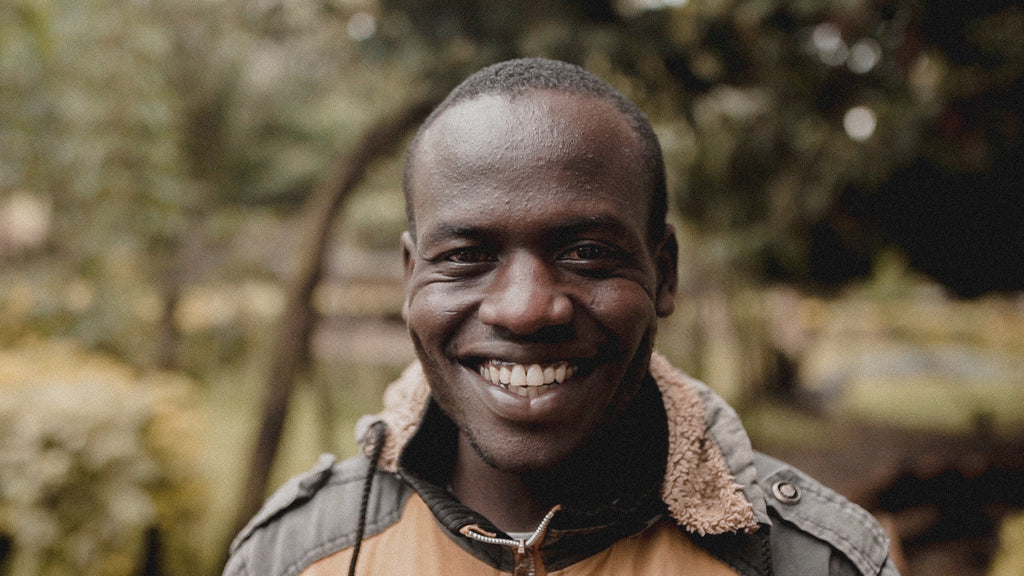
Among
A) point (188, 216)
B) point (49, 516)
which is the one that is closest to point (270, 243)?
point (188, 216)

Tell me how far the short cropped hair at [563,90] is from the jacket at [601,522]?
463 mm

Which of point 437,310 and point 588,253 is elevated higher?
point 588,253

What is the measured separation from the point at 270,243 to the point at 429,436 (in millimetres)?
8173

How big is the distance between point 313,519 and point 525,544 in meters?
0.59

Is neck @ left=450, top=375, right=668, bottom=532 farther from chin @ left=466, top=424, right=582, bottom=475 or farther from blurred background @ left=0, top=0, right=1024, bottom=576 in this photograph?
blurred background @ left=0, top=0, right=1024, bottom=576

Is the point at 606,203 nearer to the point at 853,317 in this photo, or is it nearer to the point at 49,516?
the point at 49,516

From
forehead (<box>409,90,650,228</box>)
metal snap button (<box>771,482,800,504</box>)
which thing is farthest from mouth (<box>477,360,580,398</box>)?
metal snap button (<box>771,482,800,504</box>)

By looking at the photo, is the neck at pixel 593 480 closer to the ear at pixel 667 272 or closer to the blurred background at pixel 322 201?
the ear at pixel 667 272

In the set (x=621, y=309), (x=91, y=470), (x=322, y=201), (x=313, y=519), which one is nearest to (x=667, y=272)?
(x=621, y=309)

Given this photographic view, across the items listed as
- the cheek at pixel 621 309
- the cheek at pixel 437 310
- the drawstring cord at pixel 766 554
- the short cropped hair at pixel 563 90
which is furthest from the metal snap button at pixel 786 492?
the cheek at pixel 437 310

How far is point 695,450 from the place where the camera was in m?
1.64

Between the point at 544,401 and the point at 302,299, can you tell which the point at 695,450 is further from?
the point at 302,299

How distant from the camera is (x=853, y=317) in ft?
43.9

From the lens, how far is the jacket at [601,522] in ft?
5.01
